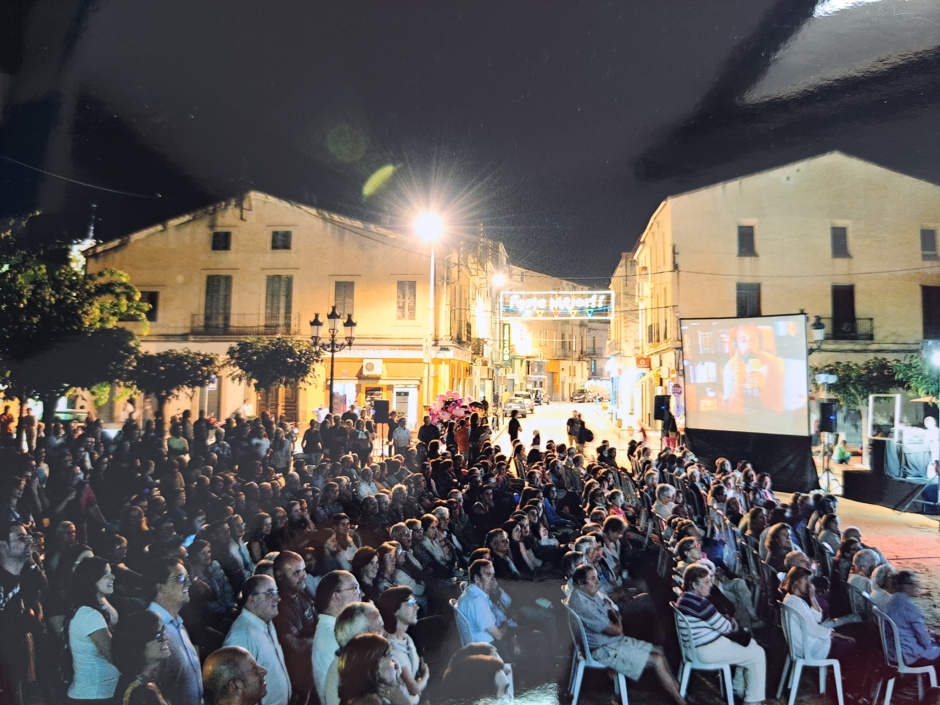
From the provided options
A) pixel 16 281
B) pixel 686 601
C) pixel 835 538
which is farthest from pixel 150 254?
pixel 835 538

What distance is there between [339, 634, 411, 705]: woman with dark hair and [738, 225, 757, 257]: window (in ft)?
10.1

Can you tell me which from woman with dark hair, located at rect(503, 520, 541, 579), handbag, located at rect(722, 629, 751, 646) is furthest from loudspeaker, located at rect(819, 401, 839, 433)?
woman with dark hair, located at rect(503, 520, 541, 579)

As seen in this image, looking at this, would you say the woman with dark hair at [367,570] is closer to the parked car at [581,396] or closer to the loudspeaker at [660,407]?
the parked car at [581,396]

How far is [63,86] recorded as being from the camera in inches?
99.1

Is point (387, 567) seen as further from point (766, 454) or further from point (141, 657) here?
point (766, 454)

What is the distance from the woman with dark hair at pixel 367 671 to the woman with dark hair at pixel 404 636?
127 mm

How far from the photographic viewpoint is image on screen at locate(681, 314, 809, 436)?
3.58m

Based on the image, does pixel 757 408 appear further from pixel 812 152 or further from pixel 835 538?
pixel 812 152

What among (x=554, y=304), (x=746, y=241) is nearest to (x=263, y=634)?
(x=554, y=304)

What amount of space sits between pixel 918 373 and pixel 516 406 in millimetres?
2571

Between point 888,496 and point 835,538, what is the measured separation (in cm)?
232

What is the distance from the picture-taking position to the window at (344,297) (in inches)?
111

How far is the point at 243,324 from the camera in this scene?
2.71m

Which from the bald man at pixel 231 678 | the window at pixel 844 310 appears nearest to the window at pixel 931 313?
the window at pixel 844 310
